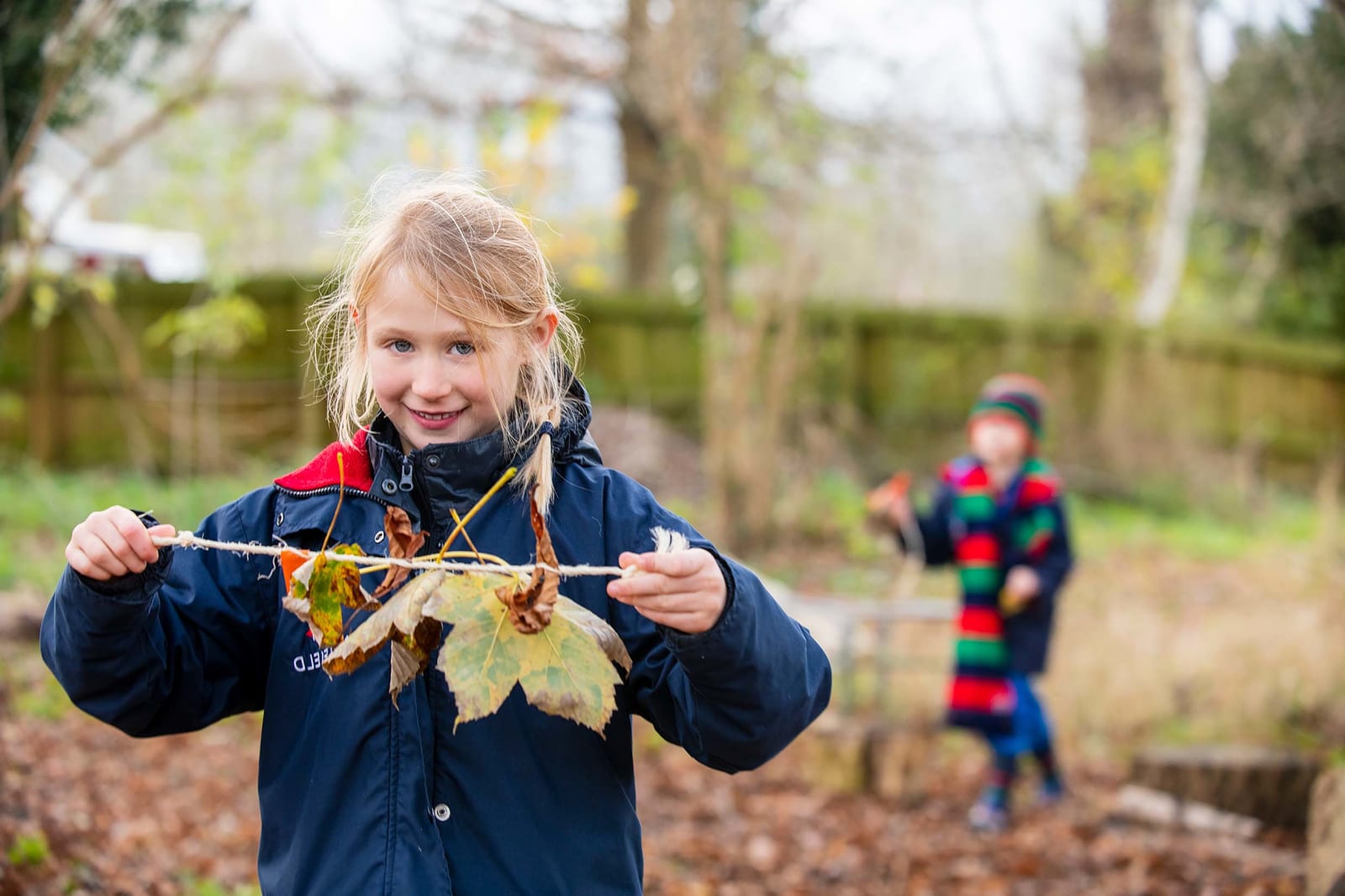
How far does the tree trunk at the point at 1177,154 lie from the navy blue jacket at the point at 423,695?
13.2m

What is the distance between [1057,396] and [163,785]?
10.7 meters

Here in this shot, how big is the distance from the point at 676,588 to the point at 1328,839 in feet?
7.57

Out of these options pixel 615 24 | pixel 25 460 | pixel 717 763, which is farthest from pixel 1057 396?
pixel 717 763

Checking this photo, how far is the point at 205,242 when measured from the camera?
839cm

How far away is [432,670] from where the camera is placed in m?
1.75

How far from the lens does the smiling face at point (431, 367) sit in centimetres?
175

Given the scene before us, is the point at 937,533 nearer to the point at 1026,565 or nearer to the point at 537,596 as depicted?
the point at 1026,565

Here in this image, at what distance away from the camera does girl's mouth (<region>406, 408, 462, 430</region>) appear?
179 cm

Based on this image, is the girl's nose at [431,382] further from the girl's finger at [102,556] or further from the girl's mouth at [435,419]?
the girl's finger at [102,556]

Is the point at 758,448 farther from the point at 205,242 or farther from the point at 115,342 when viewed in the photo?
the point at 115,342

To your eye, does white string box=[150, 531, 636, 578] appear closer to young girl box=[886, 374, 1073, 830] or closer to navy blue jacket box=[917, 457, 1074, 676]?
young girl box=[886, 374, 1073, 830]

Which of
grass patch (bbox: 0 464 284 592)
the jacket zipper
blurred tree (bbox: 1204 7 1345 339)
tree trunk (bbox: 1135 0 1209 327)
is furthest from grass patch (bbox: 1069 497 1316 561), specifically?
the jacket zipper

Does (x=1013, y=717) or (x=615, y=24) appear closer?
(x=1013, y=717)

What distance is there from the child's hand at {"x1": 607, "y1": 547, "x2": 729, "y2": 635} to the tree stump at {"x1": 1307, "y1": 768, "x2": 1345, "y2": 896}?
193cm
